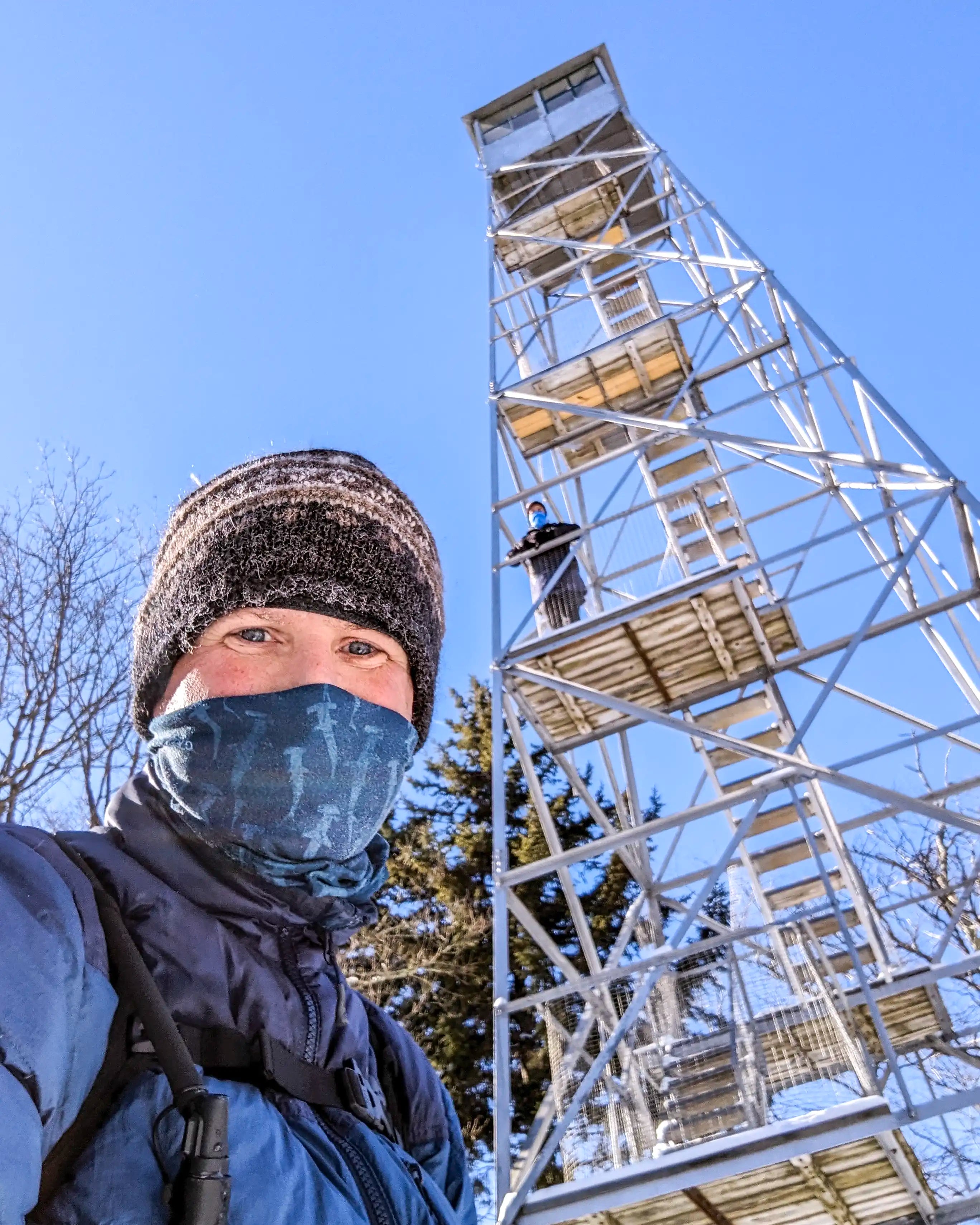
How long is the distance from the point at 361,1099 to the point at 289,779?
0.58 metres

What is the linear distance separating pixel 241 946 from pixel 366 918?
1.33ft

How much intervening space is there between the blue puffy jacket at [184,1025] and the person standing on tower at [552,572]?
246 inches

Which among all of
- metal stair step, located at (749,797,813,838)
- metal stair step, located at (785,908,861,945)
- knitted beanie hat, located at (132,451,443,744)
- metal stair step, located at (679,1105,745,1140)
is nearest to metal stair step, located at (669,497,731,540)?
metal stair step, located at (749,797,813,838)

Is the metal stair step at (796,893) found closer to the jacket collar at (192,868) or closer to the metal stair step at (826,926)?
the metal stair step at (826,926)

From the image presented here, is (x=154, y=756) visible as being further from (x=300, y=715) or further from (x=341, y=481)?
(x=341, y=481)

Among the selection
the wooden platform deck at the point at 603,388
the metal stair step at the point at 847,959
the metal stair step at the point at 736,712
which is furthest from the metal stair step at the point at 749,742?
the wooden platform deck at the point at 603,388

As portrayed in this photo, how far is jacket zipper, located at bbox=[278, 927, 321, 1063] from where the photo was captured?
1.59 metres

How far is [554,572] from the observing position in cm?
866

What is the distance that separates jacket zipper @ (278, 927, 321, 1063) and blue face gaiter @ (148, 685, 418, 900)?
10 cm

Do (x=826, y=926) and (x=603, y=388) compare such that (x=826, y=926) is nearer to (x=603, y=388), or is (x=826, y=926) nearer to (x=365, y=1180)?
(x=603, y=388)

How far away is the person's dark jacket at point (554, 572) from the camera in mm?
8383

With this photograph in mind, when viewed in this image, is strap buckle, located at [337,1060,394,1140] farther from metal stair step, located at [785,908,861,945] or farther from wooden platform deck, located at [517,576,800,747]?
metal stair step, located at [785,908,861,945]

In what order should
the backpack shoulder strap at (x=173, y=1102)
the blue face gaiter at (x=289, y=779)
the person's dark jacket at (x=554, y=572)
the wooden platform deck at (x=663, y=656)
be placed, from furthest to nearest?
1. the person's dark jacket at (x=554, y=572)
2. the wooden platform deck at (x=663, y=656)
3. the blue face gaiter at (x=289, y=779)
4. the backpack shoulder strap at (x=173, y=1102)

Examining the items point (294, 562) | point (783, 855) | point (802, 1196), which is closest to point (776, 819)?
point (783, 855)
